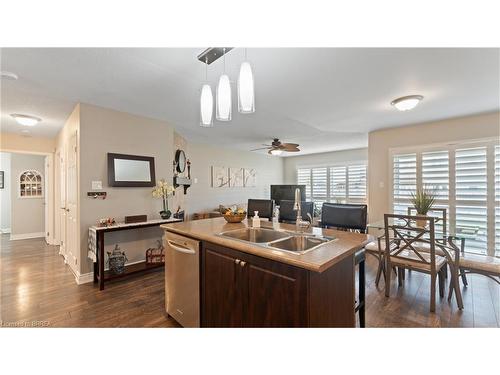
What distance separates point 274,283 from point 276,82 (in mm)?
1931

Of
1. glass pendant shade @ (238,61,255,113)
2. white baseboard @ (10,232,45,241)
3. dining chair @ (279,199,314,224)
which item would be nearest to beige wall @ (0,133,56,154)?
white baseboard @ (10,232,45,241)

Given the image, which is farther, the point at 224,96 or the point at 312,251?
the point at 224,96

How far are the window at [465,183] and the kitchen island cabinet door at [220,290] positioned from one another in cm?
356

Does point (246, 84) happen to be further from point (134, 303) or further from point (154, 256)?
point (154, 256)

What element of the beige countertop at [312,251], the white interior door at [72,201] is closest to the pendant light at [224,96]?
the beige countertop at [312,251]

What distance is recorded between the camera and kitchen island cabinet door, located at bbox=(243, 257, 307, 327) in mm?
1155

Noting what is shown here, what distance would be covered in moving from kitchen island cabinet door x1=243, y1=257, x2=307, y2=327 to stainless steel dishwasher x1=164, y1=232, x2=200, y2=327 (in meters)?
0.52

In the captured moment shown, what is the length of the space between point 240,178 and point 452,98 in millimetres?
4999

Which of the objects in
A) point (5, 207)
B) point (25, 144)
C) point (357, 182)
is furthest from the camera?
point (357, 182)

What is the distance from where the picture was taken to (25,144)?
447cm

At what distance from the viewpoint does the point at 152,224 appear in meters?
3.09

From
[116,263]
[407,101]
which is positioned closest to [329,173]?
[407,101]
